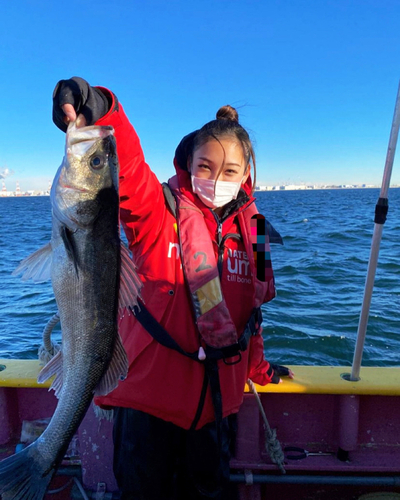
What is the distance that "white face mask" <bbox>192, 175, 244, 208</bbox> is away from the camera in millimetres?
2648

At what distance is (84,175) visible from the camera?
1.93 metres

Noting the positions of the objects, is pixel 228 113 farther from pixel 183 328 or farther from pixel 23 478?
pixel 23 478

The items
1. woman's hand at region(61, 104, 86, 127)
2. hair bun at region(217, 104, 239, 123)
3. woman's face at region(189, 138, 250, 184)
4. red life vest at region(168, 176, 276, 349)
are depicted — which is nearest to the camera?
woman's hand at region(61, 104, 86, 127)

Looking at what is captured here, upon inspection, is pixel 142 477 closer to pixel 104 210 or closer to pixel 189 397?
pixel 189 397

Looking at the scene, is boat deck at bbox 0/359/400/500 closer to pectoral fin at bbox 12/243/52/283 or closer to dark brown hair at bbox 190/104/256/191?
pectoral fin at bbox 12/243/52/283

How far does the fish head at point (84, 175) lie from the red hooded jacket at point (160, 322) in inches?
8.6

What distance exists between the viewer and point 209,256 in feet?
8.31

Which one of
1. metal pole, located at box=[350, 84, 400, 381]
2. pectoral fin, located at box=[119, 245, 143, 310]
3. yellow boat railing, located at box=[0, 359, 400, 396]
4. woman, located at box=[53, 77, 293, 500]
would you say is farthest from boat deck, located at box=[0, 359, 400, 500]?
pectoral fin, located at box=[119, 245, 143, 310]

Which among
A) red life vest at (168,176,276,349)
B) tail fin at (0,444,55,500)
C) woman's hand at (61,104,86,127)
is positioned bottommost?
tail fin at (0,444,55,500)

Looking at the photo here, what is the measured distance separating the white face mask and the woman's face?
3cm

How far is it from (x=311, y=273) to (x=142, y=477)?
1083 centimetres

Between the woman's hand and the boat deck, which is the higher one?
the woman's hand

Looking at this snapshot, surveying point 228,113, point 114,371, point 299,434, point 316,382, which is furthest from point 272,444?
point 228,113

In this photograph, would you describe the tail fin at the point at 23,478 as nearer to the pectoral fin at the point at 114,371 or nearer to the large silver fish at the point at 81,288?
the large silver fish at the point at 81,288
